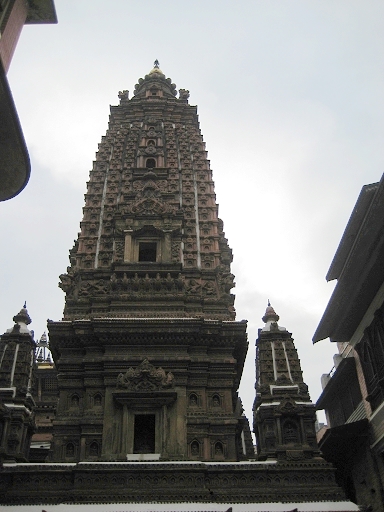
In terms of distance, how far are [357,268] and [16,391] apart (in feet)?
35.5

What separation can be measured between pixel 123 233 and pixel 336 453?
11468 mm

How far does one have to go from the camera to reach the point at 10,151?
7.05 meters

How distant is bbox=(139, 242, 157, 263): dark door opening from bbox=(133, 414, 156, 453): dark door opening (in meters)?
7.01

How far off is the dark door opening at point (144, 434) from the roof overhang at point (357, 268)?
6.37 metres

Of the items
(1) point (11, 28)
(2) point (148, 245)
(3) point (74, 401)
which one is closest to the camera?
(1) point (11, 28)

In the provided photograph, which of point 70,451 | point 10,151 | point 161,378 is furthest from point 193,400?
point 10,151

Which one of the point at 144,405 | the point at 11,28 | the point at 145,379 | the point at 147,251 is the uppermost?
the point at 147,251

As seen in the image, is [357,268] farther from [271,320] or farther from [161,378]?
[161,378]

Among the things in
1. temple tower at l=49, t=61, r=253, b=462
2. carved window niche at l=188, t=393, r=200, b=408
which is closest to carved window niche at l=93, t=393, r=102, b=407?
temple tower at l=49, t=61, r=253, b=462

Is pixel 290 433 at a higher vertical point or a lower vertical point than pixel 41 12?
lower

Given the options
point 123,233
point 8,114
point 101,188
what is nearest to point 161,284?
point 123,233

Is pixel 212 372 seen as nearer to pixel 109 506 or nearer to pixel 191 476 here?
pixel 191 476

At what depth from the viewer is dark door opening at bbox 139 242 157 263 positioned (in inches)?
866

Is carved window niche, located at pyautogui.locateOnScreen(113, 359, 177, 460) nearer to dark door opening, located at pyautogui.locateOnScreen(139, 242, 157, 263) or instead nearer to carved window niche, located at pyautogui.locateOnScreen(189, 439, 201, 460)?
carved window niche, located at pyautogui.locateOnScreen(189, 439, 201, 460)
